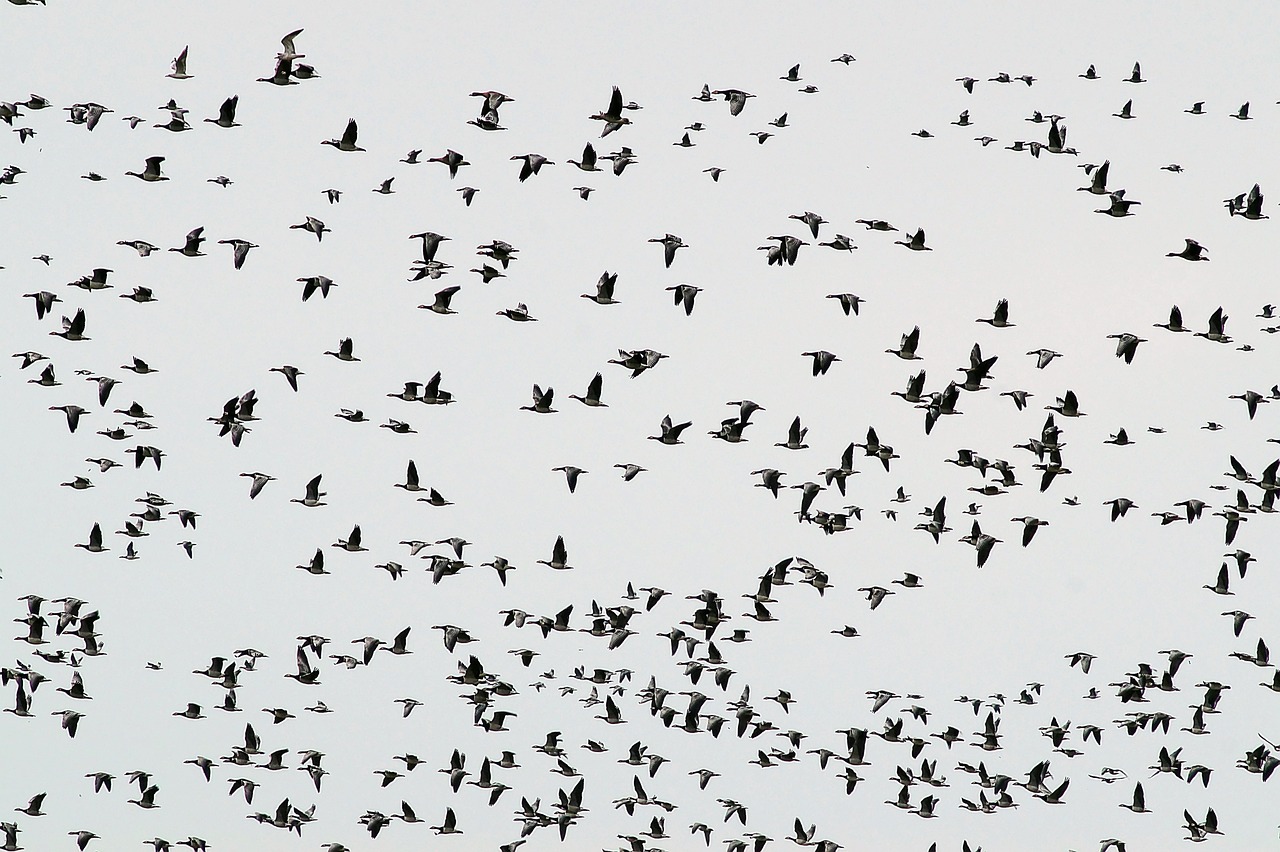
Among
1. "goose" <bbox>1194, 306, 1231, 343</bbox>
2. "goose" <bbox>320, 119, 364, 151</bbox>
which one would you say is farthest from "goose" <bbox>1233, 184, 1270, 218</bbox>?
"goose" <bbox>320, 119, 364, 151</bbox>

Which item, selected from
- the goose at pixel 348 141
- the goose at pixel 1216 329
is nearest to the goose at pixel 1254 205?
the goose at pixel 1216 329

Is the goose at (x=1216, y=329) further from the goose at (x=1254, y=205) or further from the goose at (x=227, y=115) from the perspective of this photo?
the goose at (x=227, y=115)

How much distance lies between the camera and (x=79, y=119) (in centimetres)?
5188

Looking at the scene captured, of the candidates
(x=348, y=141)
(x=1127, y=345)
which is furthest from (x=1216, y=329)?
(x=348, y=141)

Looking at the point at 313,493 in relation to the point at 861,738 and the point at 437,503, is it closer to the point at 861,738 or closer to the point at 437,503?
the point at 437,503

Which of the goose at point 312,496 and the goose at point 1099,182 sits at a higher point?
the goose at point 1099,182

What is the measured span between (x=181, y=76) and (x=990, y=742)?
30.9m

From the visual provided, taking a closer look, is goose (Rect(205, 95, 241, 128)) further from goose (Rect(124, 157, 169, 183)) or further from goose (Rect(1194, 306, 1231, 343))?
goose (Rect(1194, 306, 1231, 343))

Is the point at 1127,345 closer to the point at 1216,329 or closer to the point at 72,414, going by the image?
the point at 1216,329

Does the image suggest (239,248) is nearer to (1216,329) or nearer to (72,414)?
(72,414)

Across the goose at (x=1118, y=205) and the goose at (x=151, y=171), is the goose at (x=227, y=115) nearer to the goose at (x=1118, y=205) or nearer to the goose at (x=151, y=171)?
the goose at (x=151, y=171)

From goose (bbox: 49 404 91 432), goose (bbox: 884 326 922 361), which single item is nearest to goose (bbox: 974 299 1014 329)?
goose (bbox: 884 326 922 361)

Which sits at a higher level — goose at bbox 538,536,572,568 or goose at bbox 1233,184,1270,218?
goose at bbox 1233,184,1270,218

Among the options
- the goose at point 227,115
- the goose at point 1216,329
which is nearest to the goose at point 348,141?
the goose at point 227,115
